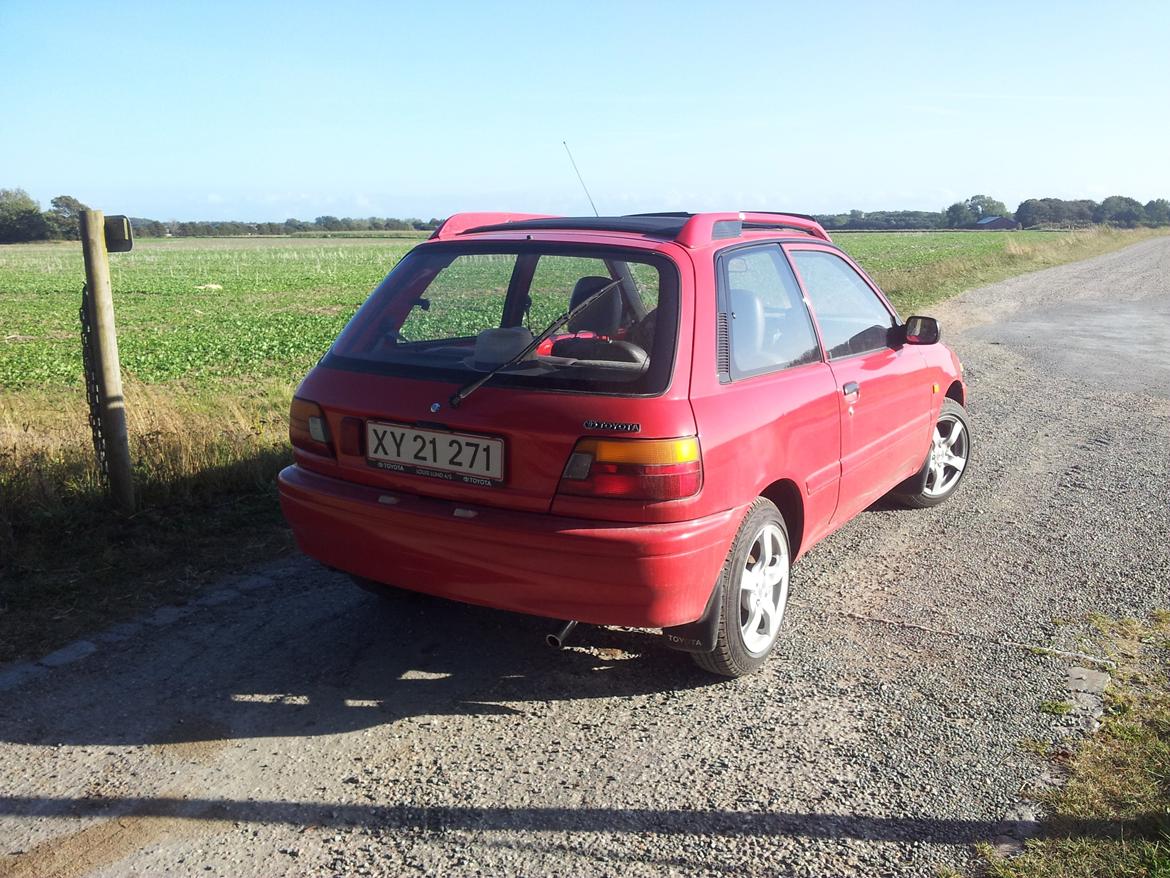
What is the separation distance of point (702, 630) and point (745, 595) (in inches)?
13.4

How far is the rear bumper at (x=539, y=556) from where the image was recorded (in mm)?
3262

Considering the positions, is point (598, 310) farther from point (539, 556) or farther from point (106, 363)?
point (106, 363)

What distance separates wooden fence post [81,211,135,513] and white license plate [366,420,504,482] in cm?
244

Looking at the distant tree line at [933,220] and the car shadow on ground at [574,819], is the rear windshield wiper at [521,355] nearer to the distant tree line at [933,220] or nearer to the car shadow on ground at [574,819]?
the car shadow on ground at [574,819]

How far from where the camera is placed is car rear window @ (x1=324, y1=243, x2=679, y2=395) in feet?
11.4

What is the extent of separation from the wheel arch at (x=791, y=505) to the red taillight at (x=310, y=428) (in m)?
1.76

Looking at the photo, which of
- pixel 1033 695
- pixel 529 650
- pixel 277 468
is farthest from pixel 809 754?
pixel 277 468

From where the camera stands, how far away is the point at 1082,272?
3262 centimetres

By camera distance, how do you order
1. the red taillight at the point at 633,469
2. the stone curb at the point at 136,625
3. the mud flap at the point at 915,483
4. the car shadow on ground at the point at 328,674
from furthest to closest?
the mud flap at the point at 915,483 < the stone curb at the point at 136,625 < the car shadow on ground at the point at 328,674 < the red taillight at the point at 633,469

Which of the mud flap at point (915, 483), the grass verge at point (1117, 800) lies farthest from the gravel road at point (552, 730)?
the mud flap at point (915, 483)

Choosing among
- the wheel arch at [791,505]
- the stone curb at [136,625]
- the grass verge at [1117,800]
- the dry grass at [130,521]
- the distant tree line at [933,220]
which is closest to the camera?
the grass verge at [1117,800]

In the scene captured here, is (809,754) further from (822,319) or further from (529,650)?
(822,319)

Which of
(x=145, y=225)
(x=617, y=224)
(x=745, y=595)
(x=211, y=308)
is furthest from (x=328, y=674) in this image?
(x=145, y=225)

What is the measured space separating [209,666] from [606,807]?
1.82m
